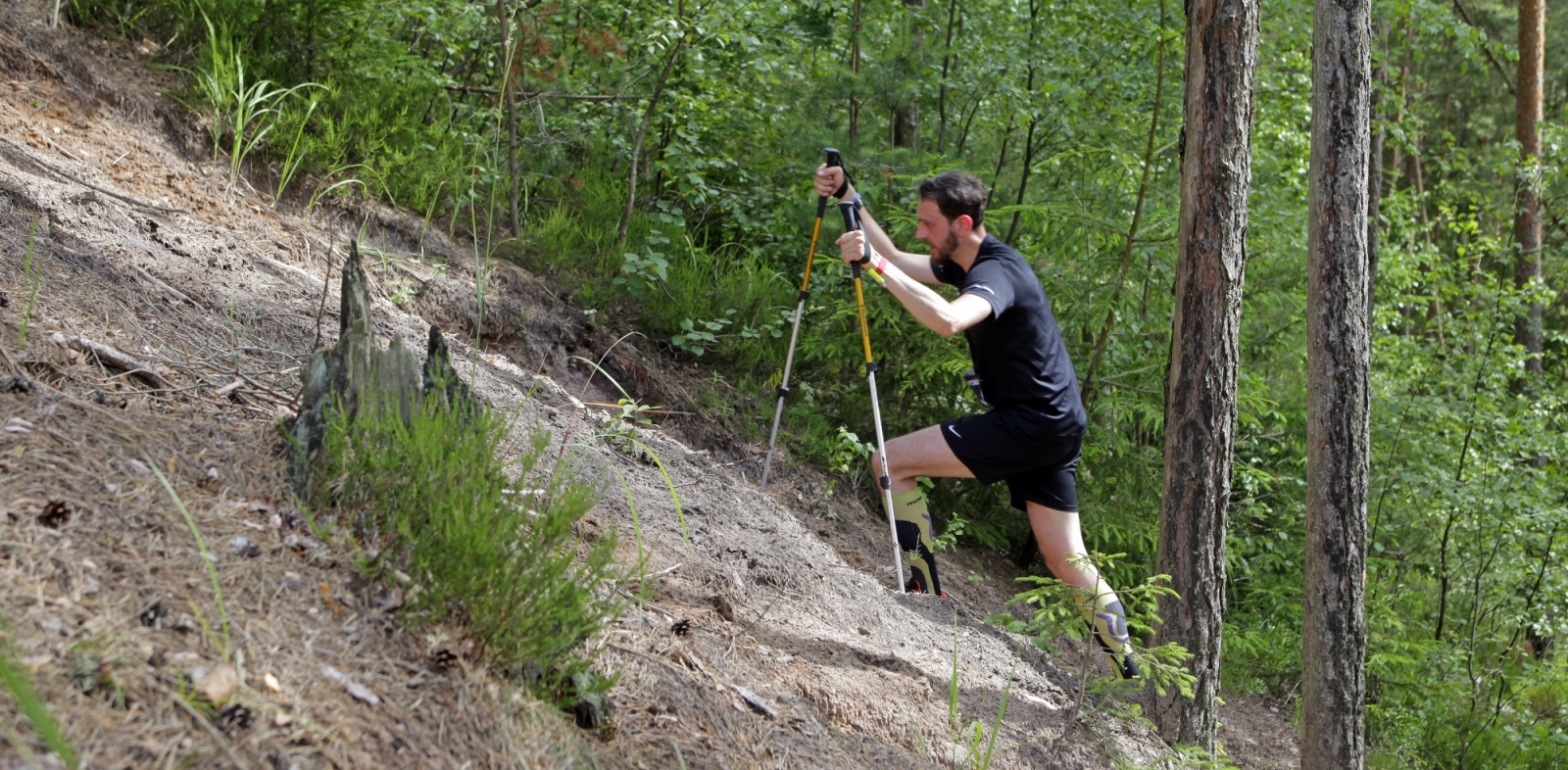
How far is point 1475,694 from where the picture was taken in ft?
26.4

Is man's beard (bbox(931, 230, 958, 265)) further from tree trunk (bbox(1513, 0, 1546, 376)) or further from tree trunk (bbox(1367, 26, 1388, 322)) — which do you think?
tree trunk (bbox(1513, 0, 1546, 376))

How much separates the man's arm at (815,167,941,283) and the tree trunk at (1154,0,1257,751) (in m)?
1.44

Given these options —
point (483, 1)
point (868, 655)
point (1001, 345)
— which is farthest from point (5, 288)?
point (483, 1)

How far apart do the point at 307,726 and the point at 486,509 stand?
70 cm

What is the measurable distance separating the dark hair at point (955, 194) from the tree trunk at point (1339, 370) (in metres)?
1.69

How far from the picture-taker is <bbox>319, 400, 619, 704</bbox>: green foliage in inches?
110

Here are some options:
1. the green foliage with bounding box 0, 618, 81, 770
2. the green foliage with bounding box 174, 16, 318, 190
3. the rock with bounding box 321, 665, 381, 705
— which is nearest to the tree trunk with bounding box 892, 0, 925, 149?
the green foliage with bounding box 174, 16, 318, 190

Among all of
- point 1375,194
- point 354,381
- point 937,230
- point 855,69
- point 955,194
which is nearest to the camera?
point 354,381

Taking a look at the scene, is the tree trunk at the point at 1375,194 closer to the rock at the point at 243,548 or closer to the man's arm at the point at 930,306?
the man's arm at the point at 930,306

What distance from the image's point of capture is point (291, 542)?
9.53 feet

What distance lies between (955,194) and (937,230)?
230mm

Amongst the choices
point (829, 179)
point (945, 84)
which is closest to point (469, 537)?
point (829, 179)

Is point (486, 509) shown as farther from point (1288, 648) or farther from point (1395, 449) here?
point (1395, 449)

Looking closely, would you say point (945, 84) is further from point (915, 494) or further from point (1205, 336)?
point (915, 494)
